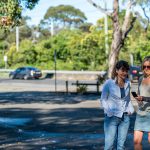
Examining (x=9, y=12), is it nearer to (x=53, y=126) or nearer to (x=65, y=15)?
(x=53, y=126)

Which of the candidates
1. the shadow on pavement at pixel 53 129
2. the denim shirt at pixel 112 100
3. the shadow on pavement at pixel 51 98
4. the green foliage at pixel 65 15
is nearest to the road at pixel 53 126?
the shadow on pavement at pixel 53 129

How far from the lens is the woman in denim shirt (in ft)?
25.9

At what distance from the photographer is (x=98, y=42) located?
193 feet

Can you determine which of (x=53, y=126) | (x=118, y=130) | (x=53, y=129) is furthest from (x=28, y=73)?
(x=118, y=130)

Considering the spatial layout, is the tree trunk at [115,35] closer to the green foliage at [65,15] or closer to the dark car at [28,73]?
the dark car at [28,73]

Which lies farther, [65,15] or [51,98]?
[65,15]

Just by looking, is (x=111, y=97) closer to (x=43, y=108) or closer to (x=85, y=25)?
(x=43, y=108)

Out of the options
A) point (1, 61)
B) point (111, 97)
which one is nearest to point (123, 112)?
point (111, 97)

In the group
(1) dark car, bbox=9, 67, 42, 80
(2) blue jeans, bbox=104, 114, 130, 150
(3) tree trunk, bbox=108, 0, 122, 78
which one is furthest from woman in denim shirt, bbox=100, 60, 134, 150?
(1) dark car, bbox=9, 67, 42, 80

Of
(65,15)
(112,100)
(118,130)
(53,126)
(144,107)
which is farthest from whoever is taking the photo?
(65,15)

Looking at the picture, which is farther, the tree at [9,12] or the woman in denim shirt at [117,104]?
the tree at [9,12]

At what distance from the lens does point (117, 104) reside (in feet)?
26.0

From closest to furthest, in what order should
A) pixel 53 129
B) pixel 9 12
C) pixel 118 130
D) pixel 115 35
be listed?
pixel 118 130, pixel 53 129, pixel 9 12, pixel 115 35

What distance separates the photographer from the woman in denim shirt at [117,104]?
7.90 meters
